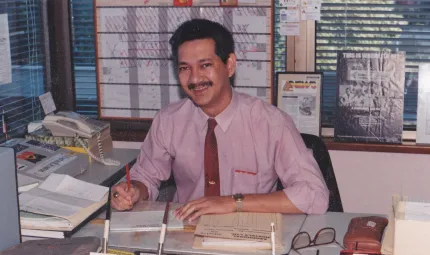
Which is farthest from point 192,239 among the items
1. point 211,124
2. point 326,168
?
point 326,168

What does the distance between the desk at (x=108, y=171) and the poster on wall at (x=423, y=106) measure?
140 cm

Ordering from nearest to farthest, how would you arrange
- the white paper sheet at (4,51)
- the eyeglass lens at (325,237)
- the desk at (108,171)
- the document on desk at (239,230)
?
1. the document on desk at (239,230)
2. the eyeglass lens at (325,237)
3. the desk at (108,171)
4. the white paper sheet at (4,51)

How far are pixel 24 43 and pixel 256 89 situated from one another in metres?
1.23

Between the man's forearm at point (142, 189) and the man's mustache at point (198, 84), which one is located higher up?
the man's mustache at point (198, 84)

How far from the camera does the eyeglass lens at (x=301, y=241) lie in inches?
81.5

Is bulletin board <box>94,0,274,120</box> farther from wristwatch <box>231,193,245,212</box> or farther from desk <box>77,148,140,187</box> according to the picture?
wristwatch <box>231,193,245,212</box>

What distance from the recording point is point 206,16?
356 cm

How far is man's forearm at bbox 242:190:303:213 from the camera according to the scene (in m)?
2.32

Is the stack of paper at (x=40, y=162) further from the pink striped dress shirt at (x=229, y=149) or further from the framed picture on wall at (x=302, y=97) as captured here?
the framed picture on wall at (x=302, y=97)

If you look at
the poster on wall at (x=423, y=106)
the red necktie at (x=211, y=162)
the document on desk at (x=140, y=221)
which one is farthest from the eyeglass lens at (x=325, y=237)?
the poster on wall at (x=423, y=106)

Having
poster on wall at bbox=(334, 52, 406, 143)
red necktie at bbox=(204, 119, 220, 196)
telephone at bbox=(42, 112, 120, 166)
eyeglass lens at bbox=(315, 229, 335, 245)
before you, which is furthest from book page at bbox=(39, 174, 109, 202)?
poster on wall at bbox=(334, 52, 406, 143)

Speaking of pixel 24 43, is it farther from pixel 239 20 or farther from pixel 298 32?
pixel 298 32

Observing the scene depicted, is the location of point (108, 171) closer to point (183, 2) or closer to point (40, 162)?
point (40, 162)

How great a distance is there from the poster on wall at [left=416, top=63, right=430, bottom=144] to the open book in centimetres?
169
